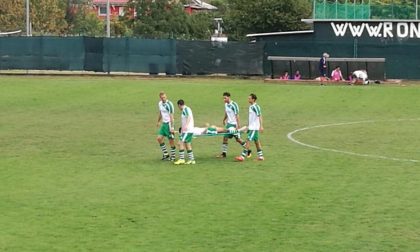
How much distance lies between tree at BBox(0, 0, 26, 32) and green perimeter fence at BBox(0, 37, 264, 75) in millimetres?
47913

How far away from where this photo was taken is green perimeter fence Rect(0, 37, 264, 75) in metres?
60.4

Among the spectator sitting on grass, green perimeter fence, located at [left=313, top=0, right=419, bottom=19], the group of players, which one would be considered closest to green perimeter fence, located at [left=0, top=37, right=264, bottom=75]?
the spectator sitting on grass

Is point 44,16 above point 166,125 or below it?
above

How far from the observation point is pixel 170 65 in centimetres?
6088

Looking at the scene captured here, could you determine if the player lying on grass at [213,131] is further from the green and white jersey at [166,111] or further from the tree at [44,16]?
the tree at [44,16]

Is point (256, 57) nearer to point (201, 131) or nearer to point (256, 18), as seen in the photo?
point (256, 18)

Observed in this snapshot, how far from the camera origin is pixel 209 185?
21.2 metres

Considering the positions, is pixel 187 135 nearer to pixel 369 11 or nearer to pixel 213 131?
pixel 213 131

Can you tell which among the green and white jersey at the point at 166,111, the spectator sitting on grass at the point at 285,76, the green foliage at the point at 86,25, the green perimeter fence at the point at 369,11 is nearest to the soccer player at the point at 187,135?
the green and white jersey at the point at 166,111

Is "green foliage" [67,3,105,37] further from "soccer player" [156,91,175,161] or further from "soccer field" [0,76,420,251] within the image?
"soccer player" [156,91,175,161]

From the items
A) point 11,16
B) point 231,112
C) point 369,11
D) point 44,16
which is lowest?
point 231,112

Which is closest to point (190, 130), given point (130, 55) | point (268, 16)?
point (130, 55)

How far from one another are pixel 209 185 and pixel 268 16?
2477 inches

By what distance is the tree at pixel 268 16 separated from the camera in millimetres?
82938
